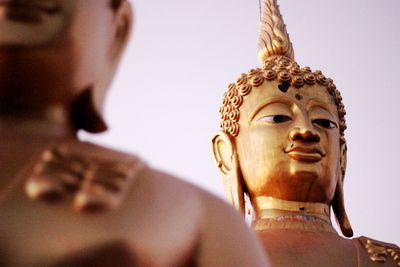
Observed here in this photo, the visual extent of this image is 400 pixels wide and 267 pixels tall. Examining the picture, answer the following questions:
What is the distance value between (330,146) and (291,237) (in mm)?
760

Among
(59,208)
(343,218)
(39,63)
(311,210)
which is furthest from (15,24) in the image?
(343,218)

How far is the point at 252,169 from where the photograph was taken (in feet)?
16.0

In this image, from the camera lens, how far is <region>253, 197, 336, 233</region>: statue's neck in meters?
4.64

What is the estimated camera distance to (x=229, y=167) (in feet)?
16.9

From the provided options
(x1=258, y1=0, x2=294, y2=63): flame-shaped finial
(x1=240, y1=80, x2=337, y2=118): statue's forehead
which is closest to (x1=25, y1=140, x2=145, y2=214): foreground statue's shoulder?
(x1=240, y1=80, x2=337, y2=118): statue's forehead

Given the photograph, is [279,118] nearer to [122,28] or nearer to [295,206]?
[295,206]

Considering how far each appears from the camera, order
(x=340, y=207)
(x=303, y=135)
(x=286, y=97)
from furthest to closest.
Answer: (x=340, y=207) → (x=286, y=97) → (x=303, y=135)

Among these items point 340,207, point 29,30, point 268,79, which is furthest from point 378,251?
point 29,30

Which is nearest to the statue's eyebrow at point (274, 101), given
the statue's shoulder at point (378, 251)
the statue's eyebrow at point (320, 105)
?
the statue's eyebrow at point (320, 105)

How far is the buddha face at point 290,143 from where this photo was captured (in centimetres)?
470

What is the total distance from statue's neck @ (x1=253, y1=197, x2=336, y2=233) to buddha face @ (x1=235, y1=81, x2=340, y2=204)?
0.17 ft

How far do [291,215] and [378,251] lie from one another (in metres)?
0.59

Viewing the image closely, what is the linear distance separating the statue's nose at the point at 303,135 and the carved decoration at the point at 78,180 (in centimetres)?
313

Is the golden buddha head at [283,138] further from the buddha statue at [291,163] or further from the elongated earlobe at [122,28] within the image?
the elongated earlobe at [122,28]
